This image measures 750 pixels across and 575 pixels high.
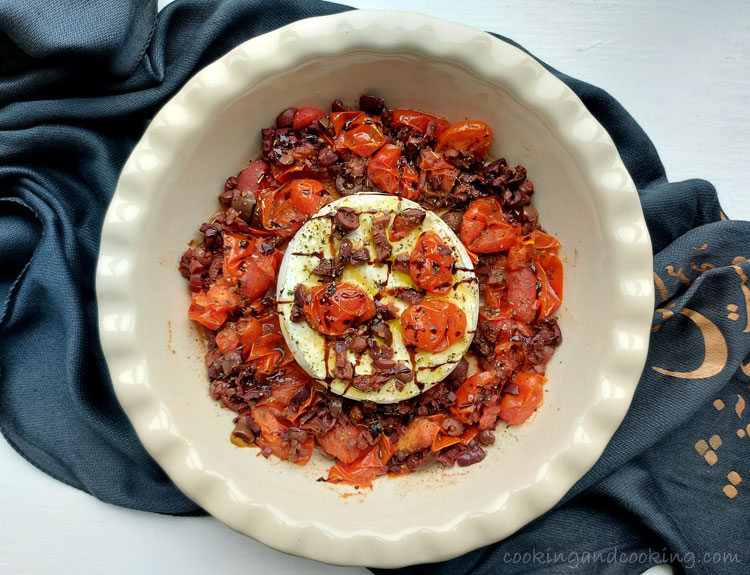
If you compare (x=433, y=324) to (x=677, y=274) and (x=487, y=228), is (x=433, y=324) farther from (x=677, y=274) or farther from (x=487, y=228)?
(x=677, y=274)

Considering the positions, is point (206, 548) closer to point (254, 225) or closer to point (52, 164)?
point (254, 225)

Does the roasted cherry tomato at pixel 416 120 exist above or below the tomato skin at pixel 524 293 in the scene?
above

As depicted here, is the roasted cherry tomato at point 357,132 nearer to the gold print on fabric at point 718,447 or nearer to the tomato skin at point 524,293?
the tomato skin at point 524,293

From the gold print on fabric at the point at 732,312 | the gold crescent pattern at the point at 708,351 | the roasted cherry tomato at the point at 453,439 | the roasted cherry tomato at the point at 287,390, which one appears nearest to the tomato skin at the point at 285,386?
the roasted cherry tomato at the point at 287,390

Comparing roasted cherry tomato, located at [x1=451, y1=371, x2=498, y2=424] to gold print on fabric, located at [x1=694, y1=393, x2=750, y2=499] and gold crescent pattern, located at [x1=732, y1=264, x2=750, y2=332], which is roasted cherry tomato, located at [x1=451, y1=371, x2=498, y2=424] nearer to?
gold print on fabric, located at [x1=694, y1=393, x2=750, y2=499]

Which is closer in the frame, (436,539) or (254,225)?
(436,539)

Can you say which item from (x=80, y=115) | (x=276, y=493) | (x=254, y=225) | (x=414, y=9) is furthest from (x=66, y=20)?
(x=276, y=493)

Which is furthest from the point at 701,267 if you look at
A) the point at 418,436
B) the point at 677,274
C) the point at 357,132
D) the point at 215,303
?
the point at 215,303
